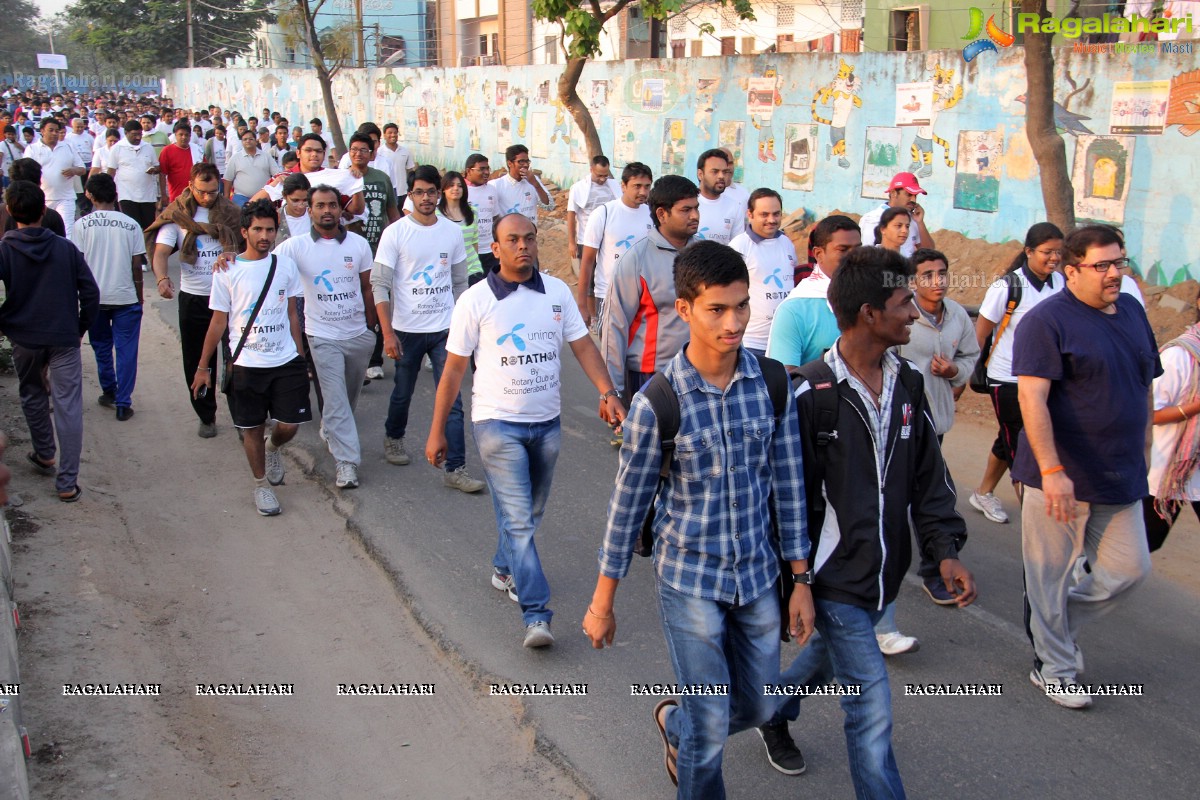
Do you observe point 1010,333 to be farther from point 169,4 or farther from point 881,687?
point 169,4

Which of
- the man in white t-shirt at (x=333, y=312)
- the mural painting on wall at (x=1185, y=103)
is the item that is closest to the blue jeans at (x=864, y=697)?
the man in white t-shirt at (x=333, y=312)

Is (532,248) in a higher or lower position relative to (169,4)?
lower

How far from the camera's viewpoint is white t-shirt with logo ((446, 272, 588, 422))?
4996 millimetres

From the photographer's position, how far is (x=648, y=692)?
4.61 m

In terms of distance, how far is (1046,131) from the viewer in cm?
1038

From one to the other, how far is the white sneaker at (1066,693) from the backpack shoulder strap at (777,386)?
2.16m

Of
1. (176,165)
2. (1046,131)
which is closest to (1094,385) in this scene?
(1046,131)

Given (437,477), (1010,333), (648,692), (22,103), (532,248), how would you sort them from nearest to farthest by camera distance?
(648,692)
(532,248)
(1010,333)
(437,477)
(22,103)

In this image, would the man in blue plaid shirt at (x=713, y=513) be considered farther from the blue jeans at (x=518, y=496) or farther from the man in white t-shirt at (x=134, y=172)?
the man in white t-shirt at (x=134, y=172)

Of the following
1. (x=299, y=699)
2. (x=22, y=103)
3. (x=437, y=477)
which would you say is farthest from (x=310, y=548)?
(x=22, y=103)

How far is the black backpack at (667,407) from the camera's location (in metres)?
3.19

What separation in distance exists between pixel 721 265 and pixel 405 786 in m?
2.34

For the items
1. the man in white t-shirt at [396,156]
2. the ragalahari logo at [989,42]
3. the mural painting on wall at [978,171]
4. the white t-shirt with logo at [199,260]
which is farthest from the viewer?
the man in white t-shirt at [396,156]

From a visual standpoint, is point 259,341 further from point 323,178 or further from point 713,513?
point 713,513
